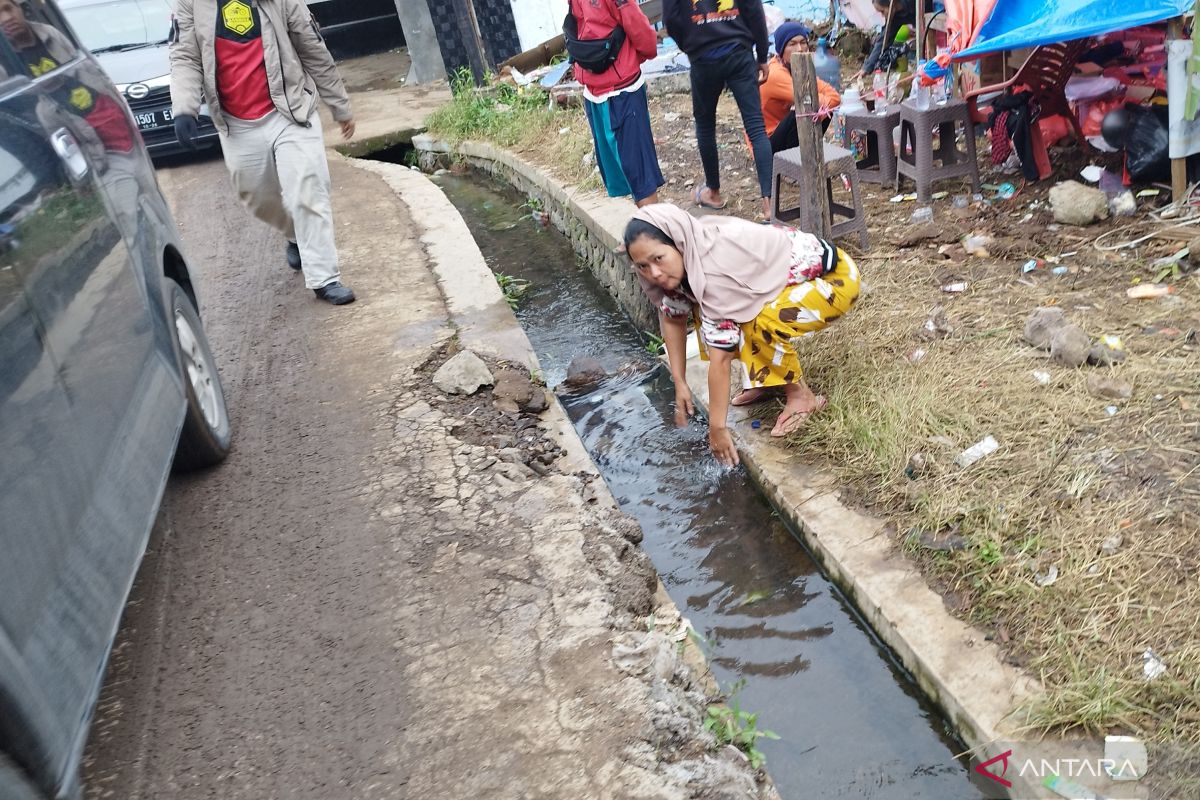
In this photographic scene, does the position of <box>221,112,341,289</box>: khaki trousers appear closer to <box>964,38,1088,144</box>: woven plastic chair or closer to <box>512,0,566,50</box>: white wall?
<box>964,38,1088,144</box>: woven plastic chair

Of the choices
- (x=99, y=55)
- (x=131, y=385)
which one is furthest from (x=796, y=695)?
(x=99, y=55)

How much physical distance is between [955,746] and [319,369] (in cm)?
323

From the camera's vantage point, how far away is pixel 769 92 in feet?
20.3

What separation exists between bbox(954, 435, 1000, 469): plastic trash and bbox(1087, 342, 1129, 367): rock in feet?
2.03

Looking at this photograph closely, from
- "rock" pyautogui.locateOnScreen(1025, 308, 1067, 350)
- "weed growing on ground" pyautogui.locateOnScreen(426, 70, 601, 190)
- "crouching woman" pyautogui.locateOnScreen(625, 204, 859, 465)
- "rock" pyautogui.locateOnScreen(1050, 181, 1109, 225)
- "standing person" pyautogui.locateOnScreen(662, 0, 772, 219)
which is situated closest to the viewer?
"crouching woman" pyautogui.locateOnScreen(625, 204, 859, 465)

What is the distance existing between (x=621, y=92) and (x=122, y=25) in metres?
6.97

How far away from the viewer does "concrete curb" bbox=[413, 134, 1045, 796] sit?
2.42 metres

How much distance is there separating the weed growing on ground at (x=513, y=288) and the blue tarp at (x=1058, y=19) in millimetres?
3010

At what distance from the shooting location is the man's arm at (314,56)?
4.81 metres

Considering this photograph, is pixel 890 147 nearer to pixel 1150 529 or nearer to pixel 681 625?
pixel 1150 529

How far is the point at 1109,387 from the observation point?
3.26m

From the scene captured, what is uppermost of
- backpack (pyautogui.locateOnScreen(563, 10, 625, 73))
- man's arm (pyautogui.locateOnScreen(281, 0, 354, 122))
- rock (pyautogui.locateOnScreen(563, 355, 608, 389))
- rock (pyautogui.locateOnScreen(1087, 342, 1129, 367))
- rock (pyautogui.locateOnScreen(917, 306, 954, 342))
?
man's arm (pyautogui.locateOnScreen(281, 0, 354, 122))

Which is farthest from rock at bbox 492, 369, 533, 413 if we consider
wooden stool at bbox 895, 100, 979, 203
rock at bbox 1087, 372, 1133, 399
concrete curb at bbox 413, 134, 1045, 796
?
wooden stool at bbox 895, 100, 979, 203

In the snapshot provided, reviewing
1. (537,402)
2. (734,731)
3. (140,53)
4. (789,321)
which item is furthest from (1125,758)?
(140,53)
